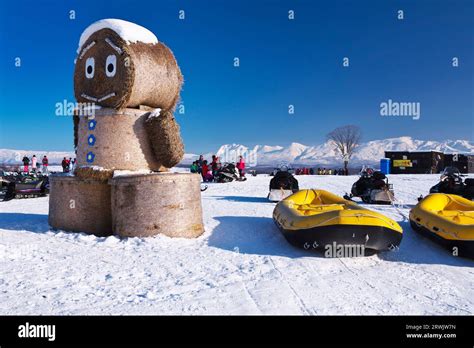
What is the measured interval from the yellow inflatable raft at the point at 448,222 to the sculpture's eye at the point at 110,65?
6177 millimetres

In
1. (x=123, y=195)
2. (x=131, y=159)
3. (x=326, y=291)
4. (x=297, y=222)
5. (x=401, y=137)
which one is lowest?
(x=326, y=291)

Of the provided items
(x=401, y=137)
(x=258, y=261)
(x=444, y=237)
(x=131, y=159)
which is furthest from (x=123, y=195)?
(x=401, y=137)

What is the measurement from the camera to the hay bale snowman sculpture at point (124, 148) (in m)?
5.96

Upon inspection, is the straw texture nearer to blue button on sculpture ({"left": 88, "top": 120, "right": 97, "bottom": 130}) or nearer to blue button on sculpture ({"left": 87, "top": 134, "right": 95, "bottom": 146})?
blue button on sculpture ({"left": 88, "top": 120, "right": 97, "bottom": 130})

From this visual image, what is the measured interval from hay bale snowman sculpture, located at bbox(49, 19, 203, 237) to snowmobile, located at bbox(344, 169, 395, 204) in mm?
5764

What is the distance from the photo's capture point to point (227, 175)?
19.8 m

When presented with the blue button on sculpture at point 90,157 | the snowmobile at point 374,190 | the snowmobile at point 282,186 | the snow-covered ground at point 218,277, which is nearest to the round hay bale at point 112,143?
the blue button on sculpture at point 90,157

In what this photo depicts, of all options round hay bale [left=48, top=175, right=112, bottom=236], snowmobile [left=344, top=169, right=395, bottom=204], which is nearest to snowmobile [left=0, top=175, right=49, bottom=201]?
round hay bale [left=48, top=175, right=112, bottom=236]

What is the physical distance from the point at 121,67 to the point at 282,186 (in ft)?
21.8

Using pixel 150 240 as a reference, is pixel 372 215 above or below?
above
